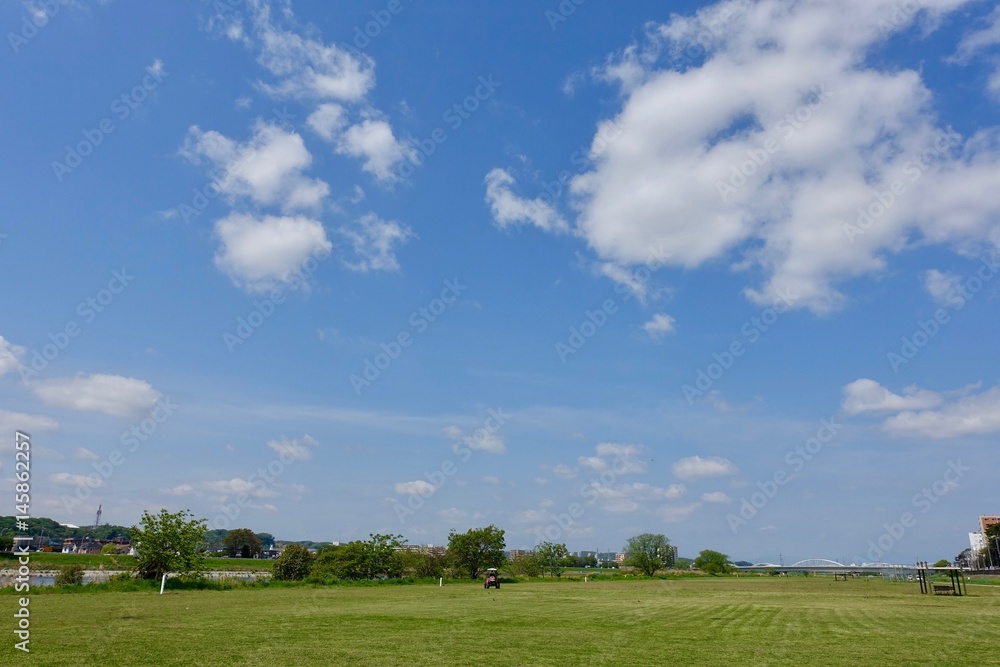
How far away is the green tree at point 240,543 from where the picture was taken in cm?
16050

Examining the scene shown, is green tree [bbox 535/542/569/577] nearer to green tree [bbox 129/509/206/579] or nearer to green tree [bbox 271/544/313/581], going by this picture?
green tree [bbox 271/544/313/581]

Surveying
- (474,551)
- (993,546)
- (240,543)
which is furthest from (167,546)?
(993,546)

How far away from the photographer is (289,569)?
214 feet

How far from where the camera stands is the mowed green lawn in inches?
534

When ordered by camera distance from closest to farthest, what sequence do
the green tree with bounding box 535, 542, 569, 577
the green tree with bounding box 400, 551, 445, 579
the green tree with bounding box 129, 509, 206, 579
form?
the green tree with bounding box 129, 509, 206, 579
the green tree with bounding box 400, 551, 445, 579
the green tree with bounding box 535, 542, 569, 577

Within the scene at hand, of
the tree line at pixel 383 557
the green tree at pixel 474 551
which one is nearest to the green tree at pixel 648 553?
the tree line at pixel 383 557

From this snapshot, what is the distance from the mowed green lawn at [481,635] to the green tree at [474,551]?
2021 inches

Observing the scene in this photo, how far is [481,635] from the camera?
17.8 meters

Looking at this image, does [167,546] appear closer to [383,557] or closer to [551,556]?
[383,557]

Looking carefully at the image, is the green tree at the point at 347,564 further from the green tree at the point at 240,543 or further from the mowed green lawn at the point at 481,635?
the green tree at the point at 240,543

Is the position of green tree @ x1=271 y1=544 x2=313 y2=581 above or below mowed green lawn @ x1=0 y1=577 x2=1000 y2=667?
below

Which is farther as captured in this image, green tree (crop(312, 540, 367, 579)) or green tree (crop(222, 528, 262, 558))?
green tree (crop(222, 528, 262, 558))

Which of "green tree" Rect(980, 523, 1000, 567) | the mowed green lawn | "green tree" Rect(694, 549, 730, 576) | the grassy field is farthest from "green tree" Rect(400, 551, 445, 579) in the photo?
"green tree" Rect(980, 523, 1000, 567)

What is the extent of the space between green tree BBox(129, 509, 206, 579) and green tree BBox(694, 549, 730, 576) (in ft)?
341
